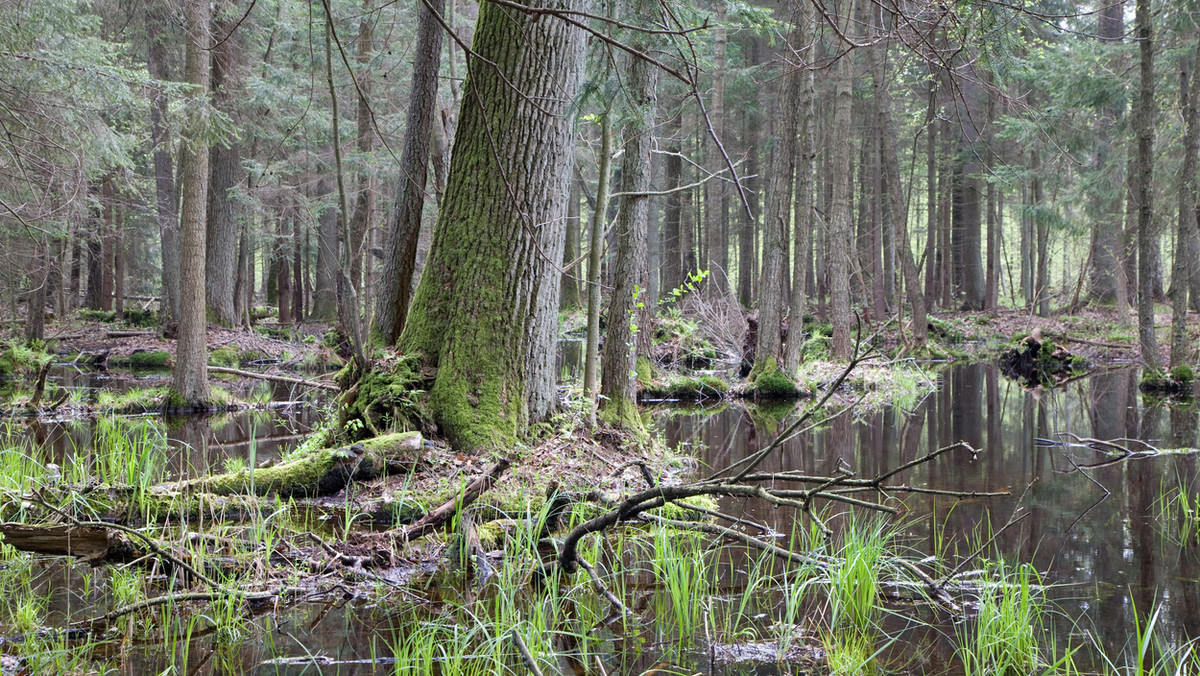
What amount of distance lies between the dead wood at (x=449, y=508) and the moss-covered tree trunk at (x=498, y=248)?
1.30 meters

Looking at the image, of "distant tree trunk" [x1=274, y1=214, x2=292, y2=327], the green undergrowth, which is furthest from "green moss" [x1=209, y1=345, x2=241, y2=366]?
"distant tree trunk" [x1=274, y1=214, x2=292, y2=327]

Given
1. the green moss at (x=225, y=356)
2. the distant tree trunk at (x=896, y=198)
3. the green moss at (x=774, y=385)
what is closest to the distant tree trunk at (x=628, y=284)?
the green moss at (x=774, y=385)

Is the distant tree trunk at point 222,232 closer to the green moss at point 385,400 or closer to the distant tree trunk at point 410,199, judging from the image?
the distant tree trunk at point 410,199

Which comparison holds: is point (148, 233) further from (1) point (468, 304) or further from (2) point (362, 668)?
(2) point (362, 668)

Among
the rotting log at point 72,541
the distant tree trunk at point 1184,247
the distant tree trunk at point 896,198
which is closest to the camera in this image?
the rotting log at point 72,541

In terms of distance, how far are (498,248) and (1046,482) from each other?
462 cm

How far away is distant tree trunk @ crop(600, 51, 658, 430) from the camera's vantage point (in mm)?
7504

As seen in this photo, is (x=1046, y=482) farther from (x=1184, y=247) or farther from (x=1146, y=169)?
(x=1184, y=247)

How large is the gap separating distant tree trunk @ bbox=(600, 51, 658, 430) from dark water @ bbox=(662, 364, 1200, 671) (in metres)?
1.01

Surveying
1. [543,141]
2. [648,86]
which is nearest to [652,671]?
[543,141]

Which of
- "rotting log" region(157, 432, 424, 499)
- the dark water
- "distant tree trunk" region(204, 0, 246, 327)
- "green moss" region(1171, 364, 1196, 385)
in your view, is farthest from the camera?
"distant tree trunk" region(204, 0, 246, 327)

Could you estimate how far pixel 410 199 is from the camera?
24.5ft

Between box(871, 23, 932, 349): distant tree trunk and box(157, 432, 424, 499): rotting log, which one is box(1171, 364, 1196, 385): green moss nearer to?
box(871, 23, 932, 349): distant tree trunk

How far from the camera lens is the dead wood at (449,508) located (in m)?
4.25
